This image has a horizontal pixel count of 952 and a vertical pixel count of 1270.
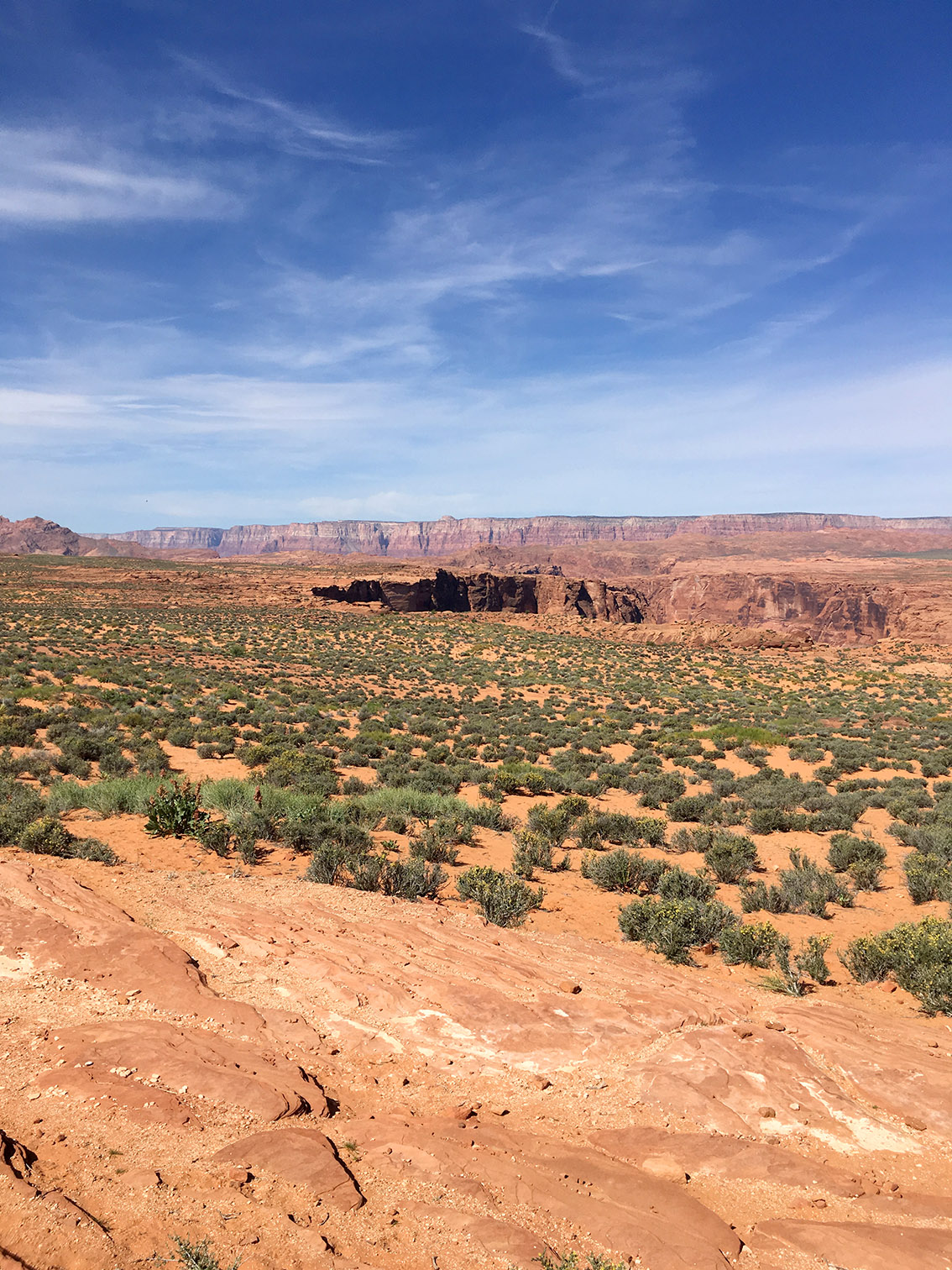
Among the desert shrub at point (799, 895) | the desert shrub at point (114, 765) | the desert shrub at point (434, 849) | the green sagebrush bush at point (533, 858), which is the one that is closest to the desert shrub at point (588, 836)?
the green sagebrush bush at point (533, 858)

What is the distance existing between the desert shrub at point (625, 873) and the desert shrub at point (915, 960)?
9.80ft

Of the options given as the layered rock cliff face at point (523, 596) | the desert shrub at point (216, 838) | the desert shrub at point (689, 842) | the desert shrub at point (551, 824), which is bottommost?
the desert shrub at point (689, 842)

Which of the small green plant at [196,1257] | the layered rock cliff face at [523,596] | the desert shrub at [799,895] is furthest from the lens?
the layered rock cliff face at [523,596]

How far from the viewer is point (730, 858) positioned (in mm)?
10984

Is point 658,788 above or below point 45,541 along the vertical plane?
below

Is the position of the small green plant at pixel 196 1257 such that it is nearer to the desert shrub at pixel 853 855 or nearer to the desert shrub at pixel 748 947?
the desert shrub at pixel 748 947

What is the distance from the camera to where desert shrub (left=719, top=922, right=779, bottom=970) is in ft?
24.5

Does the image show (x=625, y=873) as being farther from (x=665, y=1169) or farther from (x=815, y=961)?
(x=665, y=1169)

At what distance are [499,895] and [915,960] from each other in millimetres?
4747

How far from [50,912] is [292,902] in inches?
98.6

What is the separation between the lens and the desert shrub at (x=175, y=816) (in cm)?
1027

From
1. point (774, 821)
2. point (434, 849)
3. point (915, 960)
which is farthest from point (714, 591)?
point (915, 960)

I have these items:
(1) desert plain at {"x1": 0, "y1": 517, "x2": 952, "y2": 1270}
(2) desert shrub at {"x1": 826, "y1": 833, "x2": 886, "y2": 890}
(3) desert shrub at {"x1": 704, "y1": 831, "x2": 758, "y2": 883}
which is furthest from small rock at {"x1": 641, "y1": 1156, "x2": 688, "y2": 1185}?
(2) desert shrub at {"x1": 826, "y1": 833, "x2": 886, "y2": 890}

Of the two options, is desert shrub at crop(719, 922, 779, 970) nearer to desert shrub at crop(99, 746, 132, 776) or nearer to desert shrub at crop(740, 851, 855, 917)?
desert shrub at crop(740, 851, 855, 917)
